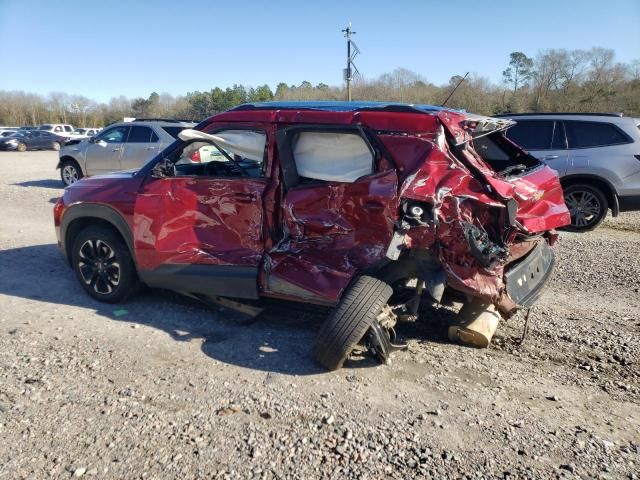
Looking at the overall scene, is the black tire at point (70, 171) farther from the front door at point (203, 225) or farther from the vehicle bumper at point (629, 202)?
the vehicle bumper at point (629, 202)

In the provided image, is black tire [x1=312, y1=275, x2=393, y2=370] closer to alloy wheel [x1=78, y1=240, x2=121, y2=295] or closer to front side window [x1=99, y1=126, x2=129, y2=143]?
alloy wheel [x1=78, y1=240, x2=121, y2=295]

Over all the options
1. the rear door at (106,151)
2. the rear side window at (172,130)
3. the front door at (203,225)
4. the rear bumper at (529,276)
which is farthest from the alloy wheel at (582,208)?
the rear door at (106,151)

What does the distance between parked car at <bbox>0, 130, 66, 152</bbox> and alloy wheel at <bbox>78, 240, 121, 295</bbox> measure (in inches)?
1299

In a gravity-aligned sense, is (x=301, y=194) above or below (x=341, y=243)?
above

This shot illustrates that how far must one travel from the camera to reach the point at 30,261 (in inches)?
247

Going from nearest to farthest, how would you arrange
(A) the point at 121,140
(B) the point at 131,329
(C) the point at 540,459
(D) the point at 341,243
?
(C) the point at 540,459 → (D) the point at 341,243 → (B) the point at 131,329 → (A) the point at 121,140

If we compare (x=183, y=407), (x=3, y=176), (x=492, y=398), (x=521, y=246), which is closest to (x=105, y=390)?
(x=183, y=407)

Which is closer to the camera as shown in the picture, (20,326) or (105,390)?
(105,390)

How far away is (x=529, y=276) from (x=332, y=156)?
1.79 m

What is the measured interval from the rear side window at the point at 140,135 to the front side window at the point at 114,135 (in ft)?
0.74

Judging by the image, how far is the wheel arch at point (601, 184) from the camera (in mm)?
7867

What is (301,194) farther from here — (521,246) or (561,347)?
(561,347)

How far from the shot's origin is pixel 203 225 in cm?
425

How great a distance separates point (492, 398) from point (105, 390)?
2540 millimetres
